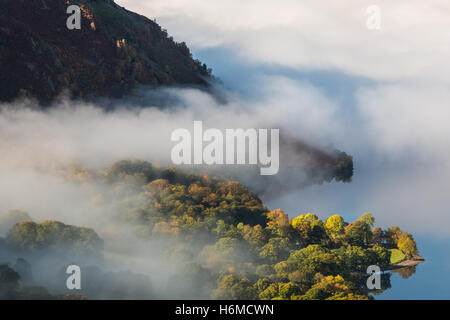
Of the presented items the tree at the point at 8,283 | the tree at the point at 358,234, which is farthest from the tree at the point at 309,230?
the tree at the point at 8,283

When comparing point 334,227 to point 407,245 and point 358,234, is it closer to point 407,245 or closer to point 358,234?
point 358,234

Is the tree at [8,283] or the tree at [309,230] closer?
the tree at [8,283]

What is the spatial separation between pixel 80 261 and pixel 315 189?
95.1 meters

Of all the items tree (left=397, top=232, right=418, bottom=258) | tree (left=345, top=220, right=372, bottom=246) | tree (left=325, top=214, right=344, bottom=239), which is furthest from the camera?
tree (left=325, top=214, right=344, bottom=239)

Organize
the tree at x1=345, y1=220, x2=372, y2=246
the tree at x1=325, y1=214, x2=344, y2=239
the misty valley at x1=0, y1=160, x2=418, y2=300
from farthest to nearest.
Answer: the tree at x1=325, y1=214, x2=344, y2=239 → the tree at x1=345, y1=220, x2=372, y2=246 → the misty valley at x1=0, y1=160, x2=418, y2=300

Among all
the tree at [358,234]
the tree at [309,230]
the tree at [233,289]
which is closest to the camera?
the tree at [233,289]

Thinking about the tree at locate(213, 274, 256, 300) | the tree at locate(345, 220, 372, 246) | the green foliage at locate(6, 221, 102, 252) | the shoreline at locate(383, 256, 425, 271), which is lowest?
Result: the tree at locate(213, 274, 256, 300)

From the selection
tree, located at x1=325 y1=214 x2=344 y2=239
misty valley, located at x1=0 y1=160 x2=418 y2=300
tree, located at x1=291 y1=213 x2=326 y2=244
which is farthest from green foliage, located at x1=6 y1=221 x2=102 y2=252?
tree, located at x1=325 y1=214 x2=344 y2=239

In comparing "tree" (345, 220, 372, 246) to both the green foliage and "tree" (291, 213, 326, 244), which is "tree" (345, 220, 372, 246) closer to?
"tree" (291, 213, 326, 244)

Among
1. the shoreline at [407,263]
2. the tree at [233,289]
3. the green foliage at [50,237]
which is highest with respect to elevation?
the green foliage at [50,237]

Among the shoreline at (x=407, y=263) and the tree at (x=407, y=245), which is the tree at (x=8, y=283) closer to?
the shoreline at (x=407, y=263)
